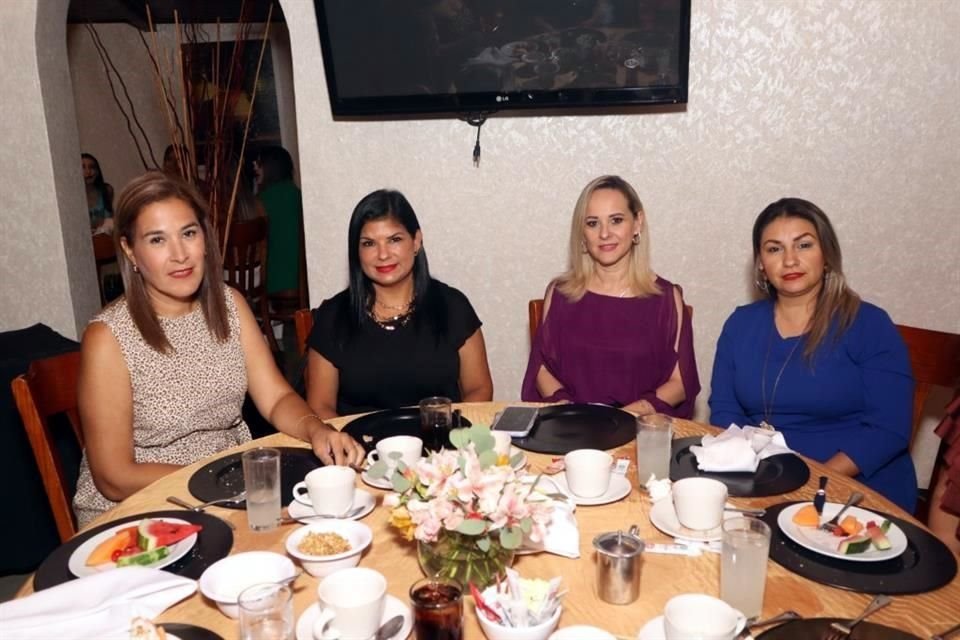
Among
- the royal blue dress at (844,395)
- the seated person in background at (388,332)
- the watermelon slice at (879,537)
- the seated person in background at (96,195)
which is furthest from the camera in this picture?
the seated person in background at (96,195)

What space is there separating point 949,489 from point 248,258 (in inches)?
151

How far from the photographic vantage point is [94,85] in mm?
6574

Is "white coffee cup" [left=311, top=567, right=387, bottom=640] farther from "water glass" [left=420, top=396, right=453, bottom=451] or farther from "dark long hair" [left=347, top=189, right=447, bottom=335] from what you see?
"dark long hair" [left=347, top=189, right=447, bottom=335]

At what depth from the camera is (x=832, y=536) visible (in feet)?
4.65

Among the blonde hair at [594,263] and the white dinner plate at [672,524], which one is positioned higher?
the blonde hair at [594,263]

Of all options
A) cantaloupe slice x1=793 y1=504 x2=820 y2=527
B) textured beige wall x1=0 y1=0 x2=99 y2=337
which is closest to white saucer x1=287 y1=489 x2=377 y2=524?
cantaloupe slice x1=793 y1=504 x2=820 y2=527

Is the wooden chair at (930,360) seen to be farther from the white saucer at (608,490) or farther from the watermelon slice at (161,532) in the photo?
the watermelon slice at (161,532)

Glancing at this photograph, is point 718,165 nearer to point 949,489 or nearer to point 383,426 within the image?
point 949,489

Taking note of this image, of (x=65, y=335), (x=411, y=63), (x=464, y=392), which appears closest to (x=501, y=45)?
(x=411, y=63)

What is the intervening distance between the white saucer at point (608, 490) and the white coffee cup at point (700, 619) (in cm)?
47

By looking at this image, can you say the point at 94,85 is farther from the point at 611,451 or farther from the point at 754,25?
the point at 611,451

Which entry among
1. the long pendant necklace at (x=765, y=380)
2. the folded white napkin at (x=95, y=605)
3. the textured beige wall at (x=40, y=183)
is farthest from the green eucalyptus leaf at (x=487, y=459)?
the textured beige wall at (x=40, y=183)

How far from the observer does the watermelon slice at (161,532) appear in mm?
1406

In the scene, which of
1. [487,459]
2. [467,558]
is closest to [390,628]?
[467,558]
